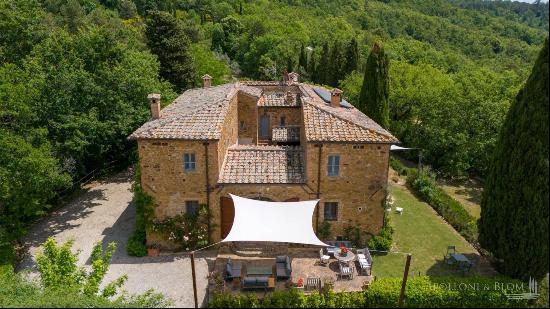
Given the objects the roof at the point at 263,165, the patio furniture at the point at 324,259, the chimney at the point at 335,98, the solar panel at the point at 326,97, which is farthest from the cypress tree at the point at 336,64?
the patio furniture at the point at 324,259

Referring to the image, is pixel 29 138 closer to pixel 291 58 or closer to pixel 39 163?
pixel 39 163

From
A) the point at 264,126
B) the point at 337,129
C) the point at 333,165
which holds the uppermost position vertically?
the point at 337,129

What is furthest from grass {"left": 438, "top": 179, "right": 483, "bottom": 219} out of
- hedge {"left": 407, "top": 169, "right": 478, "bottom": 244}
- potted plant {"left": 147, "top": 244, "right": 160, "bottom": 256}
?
potted plant {"left": 147, "top": 244, "right": 160, "bottom": 256}

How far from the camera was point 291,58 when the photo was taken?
76.9 metres

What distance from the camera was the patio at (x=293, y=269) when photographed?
2030 cm

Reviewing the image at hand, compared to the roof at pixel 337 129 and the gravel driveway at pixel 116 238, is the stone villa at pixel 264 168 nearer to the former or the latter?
the roof at pixel 337 129

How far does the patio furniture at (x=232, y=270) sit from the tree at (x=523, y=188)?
525 inches

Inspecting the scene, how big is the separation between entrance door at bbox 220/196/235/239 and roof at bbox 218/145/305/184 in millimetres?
1321

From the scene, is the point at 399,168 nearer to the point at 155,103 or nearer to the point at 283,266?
the point at 283,266

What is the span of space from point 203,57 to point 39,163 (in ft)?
119

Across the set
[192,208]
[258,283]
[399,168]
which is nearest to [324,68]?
[399,168]

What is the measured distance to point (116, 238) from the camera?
2564 cm

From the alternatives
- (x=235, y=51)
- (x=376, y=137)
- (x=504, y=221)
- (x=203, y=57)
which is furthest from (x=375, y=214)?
(x=235, y=51)

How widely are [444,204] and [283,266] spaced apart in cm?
1421
